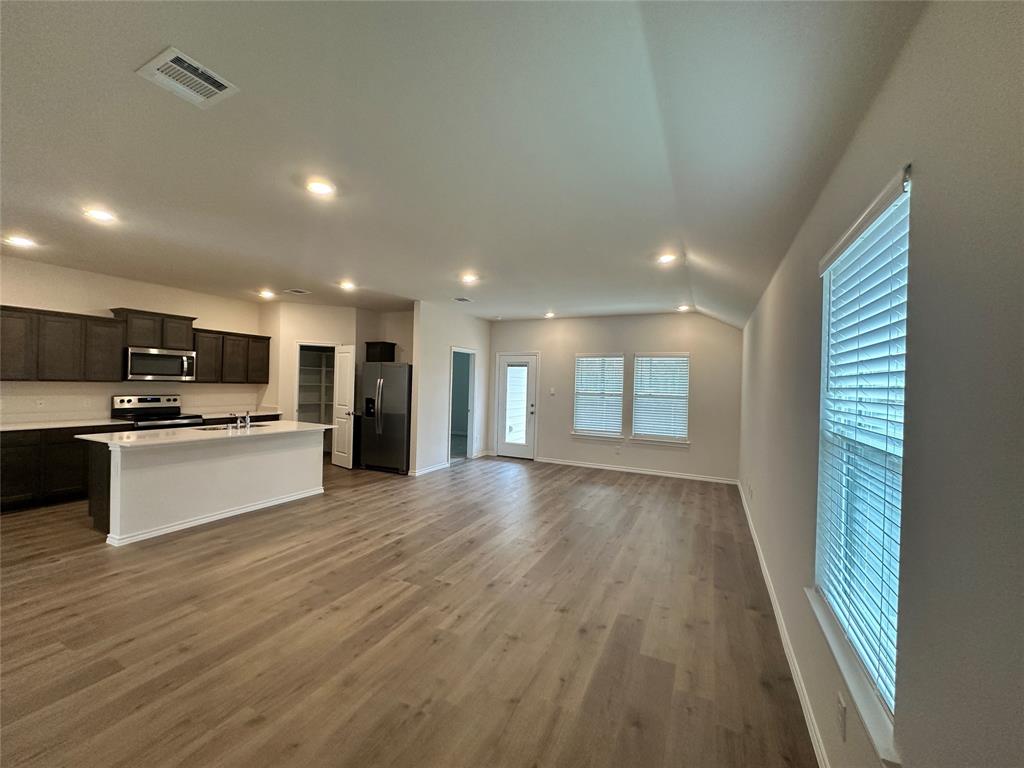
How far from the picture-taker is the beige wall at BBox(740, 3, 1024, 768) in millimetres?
707

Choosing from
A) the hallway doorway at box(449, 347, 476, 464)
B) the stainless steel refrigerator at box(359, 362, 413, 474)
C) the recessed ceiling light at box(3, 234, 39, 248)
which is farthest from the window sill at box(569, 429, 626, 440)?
the recessed ceiling light at box(3, 234, 39, 248)

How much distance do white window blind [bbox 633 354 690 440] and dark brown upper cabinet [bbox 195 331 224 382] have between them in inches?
267

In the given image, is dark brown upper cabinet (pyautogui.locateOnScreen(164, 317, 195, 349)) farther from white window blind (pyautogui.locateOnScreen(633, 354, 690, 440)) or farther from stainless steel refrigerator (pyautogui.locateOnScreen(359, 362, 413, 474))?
white window blind (pyautogui.locateOnScreen(633, 354, 690, 440))

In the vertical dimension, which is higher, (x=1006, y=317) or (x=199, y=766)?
(x=1006, y=317)

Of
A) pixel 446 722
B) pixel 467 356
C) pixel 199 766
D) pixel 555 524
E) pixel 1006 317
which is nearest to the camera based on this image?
pixel 1006 317

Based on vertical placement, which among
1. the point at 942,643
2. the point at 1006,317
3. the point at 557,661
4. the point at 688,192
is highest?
the point at 688,192

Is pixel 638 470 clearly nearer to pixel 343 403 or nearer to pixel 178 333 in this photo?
pixel 343 403

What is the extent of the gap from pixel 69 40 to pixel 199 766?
9.07 ft

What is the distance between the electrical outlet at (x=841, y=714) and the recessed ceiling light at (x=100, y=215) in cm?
516

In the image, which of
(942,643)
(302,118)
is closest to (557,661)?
(942,643)

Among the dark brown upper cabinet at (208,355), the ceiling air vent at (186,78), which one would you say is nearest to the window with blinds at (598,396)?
the dark brown upper cabinet at (208,355)

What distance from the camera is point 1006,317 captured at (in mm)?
727

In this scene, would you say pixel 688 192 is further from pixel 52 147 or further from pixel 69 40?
pixel 52 147

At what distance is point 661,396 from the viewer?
279 inches
